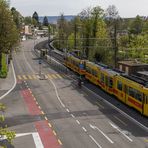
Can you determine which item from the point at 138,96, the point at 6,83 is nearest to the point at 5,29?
the point at 6,83

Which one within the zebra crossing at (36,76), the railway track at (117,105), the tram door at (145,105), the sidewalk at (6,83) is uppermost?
the tram door at (145,105)

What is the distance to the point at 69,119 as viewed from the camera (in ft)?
127

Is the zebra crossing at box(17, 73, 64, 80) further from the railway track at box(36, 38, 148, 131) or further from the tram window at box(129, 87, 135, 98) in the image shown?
the tram window at box(129, 87, 135, 98)

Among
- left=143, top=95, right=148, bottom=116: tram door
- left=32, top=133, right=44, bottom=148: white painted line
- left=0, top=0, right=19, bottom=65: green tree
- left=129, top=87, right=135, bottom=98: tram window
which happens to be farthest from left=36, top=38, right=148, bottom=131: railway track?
left=0, top=0, right=19, bottom=65: green tree

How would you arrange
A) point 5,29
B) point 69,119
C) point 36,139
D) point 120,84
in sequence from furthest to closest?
point 5,29
point 120,84
point 69,119
point 36,139

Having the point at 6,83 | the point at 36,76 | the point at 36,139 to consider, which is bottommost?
the point at 36,76

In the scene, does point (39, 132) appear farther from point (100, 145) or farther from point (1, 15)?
point (1, 15)

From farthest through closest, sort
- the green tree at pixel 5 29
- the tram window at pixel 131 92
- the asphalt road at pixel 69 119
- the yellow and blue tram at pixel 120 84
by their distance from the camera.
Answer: the green tree at pixel 5 29 → the tram window at pixel 131 92 → the yellow and blue tram at pixel 120 84 → the asphalt road at pixel 69 119

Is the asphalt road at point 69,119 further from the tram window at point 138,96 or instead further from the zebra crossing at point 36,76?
the zebra crossing at point 36,76

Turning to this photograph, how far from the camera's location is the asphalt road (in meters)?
31.7

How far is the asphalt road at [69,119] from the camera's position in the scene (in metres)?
31.7

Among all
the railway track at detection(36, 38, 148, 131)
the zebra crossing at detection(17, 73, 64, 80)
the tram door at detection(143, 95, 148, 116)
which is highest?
the tram door at detection(143, 95, 148, 116)

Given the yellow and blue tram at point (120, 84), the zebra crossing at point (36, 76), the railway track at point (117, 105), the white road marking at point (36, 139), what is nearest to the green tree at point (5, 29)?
the zebra crossing at point (36, 76)

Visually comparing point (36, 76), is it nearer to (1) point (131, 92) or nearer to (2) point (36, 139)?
(1) point (131, 92)
